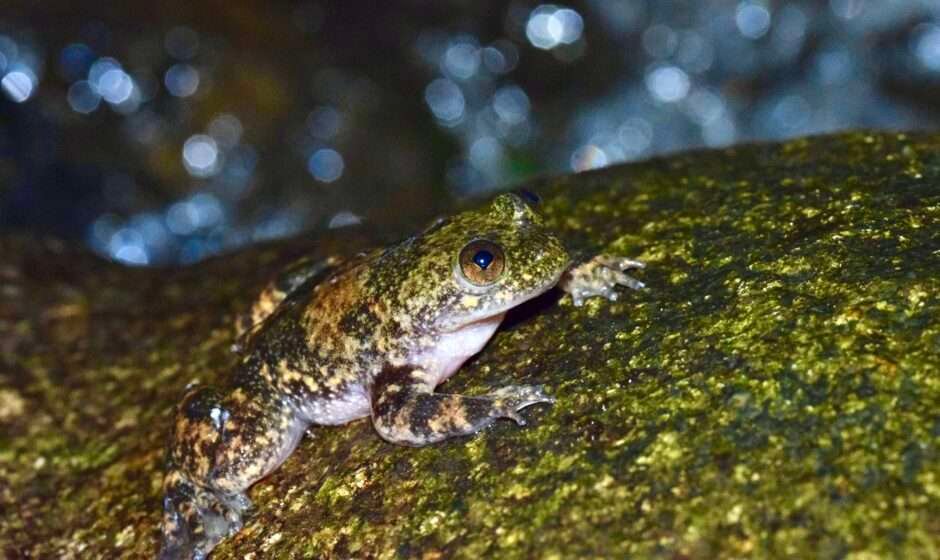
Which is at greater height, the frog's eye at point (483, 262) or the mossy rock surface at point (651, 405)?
the frog's eye at point (483, 262)

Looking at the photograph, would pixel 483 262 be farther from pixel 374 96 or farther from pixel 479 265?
pixel 374 96

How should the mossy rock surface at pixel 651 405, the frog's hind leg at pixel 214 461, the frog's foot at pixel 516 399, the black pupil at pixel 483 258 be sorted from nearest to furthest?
the mossy rock surface at pixel 651 405 < the frog's foot at pixel 516 399 < the black pupil at pixel 483 258 < the frog's hind leg at pixel 214 461

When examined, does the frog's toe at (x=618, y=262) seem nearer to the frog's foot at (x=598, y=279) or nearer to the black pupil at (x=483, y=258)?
the frog's foot at (x=598, y=279)

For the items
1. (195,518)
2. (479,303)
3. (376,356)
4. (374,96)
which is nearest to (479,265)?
(479,303)

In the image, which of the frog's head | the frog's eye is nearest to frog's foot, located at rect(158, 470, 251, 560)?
the frog's head

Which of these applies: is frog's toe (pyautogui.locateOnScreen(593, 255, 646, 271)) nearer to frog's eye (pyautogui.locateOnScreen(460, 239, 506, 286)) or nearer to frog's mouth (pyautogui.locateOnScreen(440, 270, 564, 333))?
frog's mouth (pyautogui.locateOnScreen(440, 270, 564, 333))

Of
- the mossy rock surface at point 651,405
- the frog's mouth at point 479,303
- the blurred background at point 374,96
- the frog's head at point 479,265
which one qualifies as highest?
the blurred background at point 374,96

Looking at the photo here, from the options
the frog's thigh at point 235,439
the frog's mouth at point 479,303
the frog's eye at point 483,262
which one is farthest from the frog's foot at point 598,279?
the frog's thigh at point 235,439

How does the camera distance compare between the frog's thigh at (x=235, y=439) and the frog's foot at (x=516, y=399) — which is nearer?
the frog's foot at (x=516, y=399)
